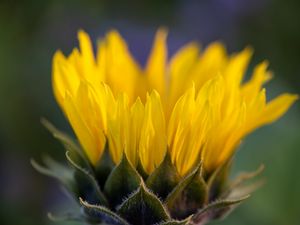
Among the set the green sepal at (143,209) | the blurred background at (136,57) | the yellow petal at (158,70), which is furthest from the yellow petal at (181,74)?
the blurred background at (136,57)

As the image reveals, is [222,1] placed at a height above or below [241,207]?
above

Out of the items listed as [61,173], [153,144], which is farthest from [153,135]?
[61,173]

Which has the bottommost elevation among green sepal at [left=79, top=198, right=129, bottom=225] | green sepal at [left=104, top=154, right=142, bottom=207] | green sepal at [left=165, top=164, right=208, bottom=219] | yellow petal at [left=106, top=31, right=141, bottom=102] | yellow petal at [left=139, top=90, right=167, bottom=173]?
green sepal at [left=165, top=164, right=208, bottom=219]

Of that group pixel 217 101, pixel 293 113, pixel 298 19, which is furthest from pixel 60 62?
pixel 298 19

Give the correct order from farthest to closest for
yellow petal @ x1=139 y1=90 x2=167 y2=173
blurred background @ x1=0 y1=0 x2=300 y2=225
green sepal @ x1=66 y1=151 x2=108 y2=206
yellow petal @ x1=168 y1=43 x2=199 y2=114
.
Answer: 1. blurred background @ x1=0 y1=0 x2=300 y2=225
2. yellow petal @ x1=168 y1=43 x2=199 y2=114
3. green sepal @ x1=66 y1=151 x2=108 y2=206
4. yellow petal @ x1=139 y1=90 x2=167 y2=173

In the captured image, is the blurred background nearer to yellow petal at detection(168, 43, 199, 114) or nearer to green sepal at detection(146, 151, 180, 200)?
yellow petal at detection(168, 43, 199, 114)

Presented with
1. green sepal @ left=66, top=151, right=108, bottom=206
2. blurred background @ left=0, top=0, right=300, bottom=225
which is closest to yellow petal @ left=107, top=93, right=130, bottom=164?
green sepal @ left=66, top=151, right=108, bottom=206

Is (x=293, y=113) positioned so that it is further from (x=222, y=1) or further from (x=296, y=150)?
(x=222, y=1)
